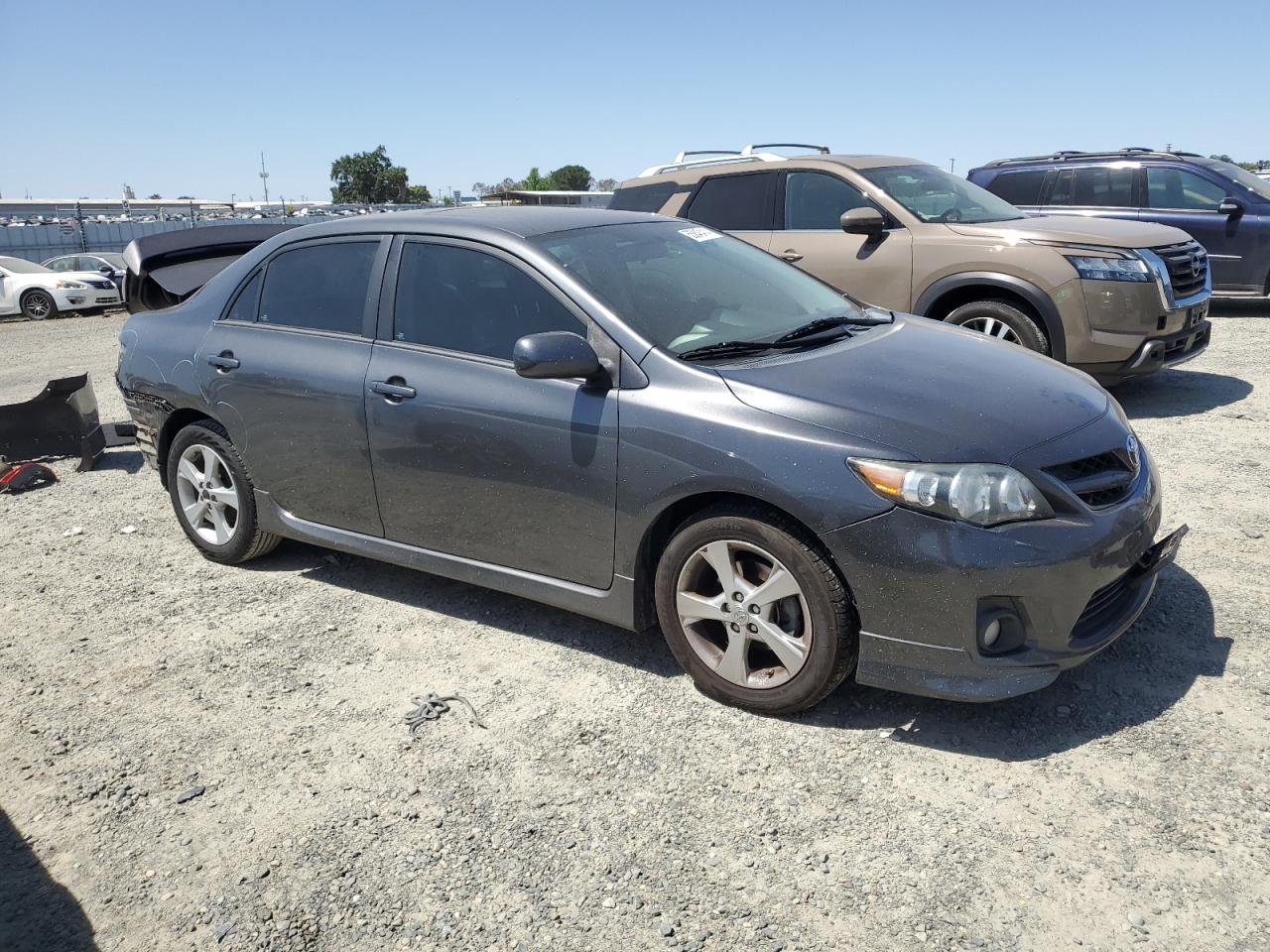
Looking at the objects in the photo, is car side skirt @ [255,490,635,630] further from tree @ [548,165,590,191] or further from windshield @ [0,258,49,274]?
tree @ [548,165,590,191]

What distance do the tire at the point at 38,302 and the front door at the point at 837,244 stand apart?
55.3 feet

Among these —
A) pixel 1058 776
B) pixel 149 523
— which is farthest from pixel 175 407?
pixel 1058 776

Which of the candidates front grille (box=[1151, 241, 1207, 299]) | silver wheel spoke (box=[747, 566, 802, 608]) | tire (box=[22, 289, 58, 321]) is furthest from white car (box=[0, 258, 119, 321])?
silver wheel spoke (box=[747, 566, 802, 608])

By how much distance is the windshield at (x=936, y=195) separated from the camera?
7.86 metres

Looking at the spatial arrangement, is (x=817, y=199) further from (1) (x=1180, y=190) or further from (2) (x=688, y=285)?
(1) (x=1180, y=190)

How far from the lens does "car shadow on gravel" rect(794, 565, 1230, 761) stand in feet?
11.0

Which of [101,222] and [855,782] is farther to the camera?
[101,222]

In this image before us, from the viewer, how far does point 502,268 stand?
13.3 ft

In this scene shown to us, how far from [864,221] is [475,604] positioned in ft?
14.9

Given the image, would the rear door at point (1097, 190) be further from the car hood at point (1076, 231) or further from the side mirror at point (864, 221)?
the side mirror at point (864, 221)

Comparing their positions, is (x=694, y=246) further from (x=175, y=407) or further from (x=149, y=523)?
(x=149, y=523)

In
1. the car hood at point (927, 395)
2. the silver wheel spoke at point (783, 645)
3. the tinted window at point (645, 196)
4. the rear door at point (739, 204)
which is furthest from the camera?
the tinted window at point (645, 196)

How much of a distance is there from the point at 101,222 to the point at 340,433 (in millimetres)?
33023

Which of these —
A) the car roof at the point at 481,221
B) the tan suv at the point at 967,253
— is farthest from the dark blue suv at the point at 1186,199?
the car roof at the point at 481,221
